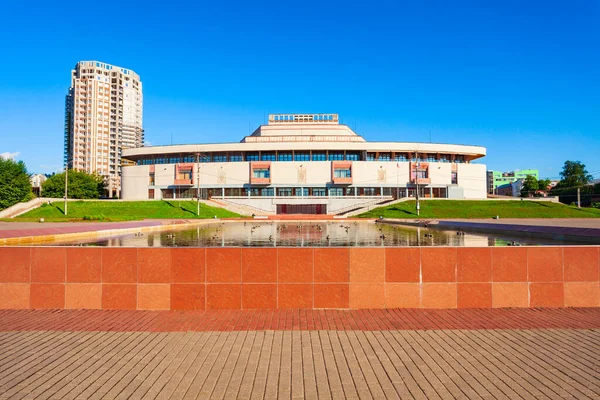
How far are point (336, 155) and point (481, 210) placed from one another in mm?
24660

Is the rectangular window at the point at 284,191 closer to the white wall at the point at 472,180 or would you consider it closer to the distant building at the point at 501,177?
the white wall at the point at 472,180

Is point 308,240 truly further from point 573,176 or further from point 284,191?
point 573,176

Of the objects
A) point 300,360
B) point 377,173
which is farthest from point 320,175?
point 300,360

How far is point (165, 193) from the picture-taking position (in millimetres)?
66375

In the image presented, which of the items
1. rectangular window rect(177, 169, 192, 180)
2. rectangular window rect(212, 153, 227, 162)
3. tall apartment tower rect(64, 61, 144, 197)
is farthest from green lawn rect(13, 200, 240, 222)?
tall apartment tower rect(64, 61, 144, 197)

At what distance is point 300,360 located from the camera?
489 centimetres

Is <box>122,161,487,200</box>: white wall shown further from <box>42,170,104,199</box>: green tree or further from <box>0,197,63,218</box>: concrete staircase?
<box>0,197,63,218</box>: concrete staircase

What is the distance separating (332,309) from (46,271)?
5485 millimetres

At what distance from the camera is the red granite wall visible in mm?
7270

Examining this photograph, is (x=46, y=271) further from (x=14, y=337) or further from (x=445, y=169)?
(x=445, y=169)

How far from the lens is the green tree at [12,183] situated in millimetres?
48719

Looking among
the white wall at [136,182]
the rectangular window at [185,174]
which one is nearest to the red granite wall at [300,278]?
the rectangular window at [185,174]

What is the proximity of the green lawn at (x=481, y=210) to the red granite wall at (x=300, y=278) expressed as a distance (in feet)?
127

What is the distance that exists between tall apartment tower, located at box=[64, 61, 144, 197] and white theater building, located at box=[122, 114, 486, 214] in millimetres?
48997
